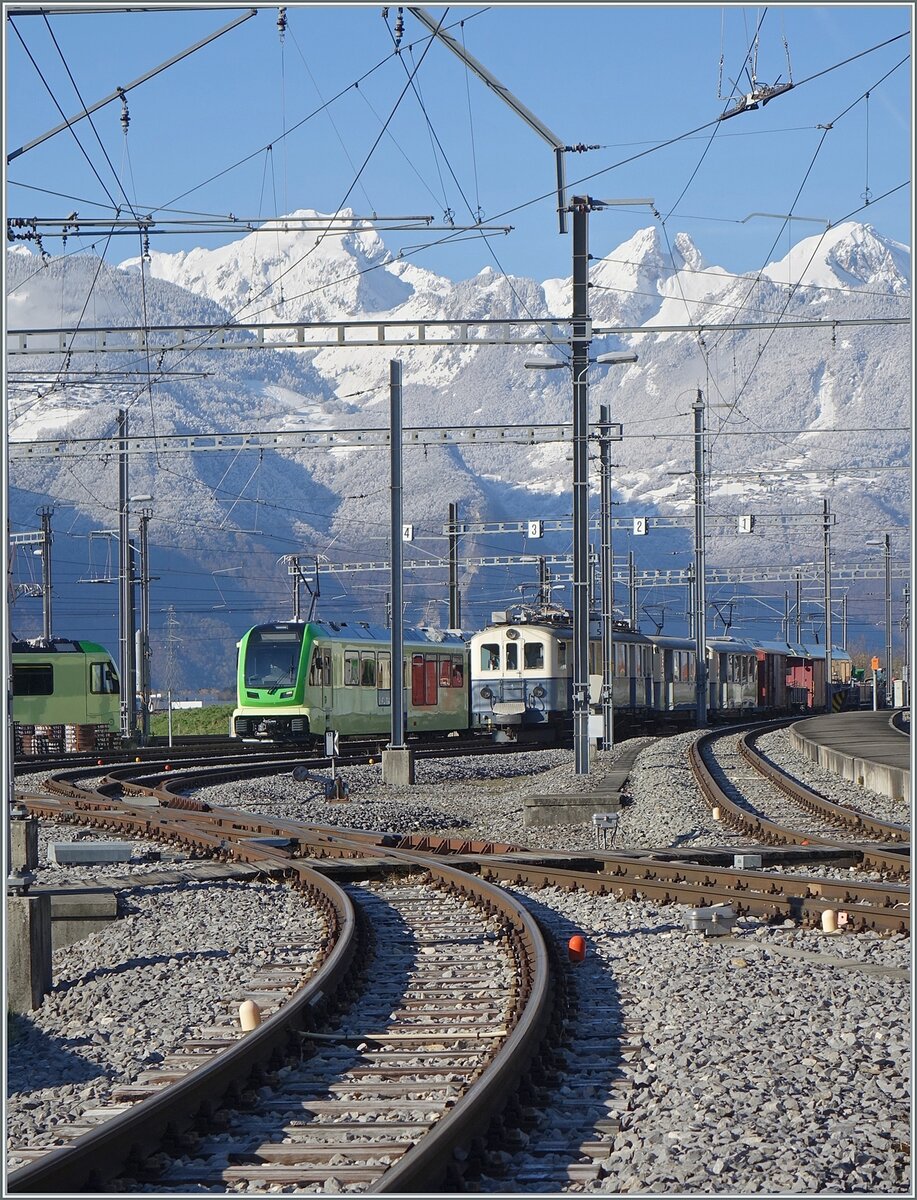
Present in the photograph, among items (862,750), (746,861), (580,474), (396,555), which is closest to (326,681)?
(396,555)

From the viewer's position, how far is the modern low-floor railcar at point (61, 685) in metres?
42.9

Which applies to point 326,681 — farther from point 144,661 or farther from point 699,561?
point 144,661

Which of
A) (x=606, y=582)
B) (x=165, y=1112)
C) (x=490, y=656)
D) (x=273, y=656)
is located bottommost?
(x=165, y=1112)

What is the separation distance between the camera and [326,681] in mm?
35250

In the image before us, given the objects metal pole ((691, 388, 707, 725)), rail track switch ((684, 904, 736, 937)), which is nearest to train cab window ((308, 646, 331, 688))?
metal pole ((691, 388, 707, 725))

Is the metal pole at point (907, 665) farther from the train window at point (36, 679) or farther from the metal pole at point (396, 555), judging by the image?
the train window at point (36, 679)

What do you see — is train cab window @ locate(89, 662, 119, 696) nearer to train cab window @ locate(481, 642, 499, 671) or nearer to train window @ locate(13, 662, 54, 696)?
train window @ locate(13, 662, 54, 696)

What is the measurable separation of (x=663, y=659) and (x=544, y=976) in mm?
38098

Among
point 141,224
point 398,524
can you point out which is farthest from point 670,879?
point 398,524

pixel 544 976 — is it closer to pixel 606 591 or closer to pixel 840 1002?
pixel 840 1002

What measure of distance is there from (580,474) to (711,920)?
12534 millimetres

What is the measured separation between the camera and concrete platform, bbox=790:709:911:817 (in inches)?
784

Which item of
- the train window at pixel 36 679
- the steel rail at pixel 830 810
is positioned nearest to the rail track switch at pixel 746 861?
the steel rail at pixel 830 810

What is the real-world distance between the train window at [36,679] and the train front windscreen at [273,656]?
10.1 metres
